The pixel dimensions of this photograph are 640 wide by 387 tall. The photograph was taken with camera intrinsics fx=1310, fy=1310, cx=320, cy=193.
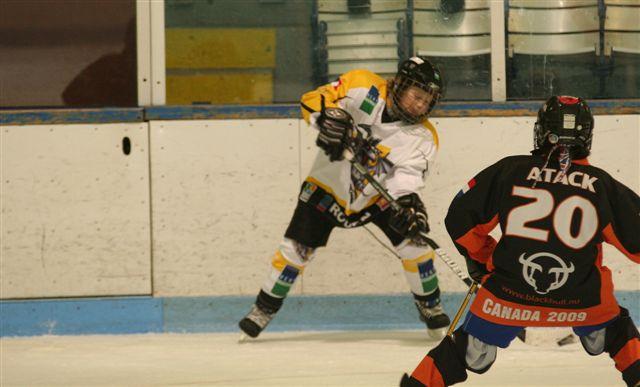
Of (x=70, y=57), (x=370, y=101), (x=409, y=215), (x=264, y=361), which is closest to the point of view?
(x=264, y=361)

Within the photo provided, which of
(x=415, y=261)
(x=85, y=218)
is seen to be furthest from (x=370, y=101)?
(x=85, y=218)

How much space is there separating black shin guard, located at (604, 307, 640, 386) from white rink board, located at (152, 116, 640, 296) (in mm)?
2301

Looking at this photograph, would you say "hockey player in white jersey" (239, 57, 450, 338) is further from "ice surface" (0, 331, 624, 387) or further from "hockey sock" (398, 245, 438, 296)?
"ice surface" (0, 331, 624, 387)

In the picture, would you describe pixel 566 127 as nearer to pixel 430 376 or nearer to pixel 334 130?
pixel 430 376

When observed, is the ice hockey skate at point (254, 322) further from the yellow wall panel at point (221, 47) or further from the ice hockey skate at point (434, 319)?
the yellow wall panel at point (221, 47)

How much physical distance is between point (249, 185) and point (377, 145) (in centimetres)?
69

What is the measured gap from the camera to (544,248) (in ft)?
10.3

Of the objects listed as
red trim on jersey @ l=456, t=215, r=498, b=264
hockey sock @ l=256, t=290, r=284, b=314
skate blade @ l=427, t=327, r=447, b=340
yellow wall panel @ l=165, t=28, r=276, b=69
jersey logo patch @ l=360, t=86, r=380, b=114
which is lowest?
skate blade @ l=427, t=327, r=447, b=340

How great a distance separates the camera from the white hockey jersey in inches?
196

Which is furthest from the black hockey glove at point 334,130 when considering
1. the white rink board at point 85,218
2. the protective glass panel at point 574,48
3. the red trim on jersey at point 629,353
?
the red trim on jersey at point 629,353

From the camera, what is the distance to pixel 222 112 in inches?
218

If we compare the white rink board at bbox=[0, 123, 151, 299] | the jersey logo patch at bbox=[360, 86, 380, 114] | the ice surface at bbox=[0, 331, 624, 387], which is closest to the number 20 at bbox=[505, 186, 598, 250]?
the ice surface at bbox=[0, 331, 624, 387]

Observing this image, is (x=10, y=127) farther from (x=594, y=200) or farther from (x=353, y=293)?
(x=594, y=200)

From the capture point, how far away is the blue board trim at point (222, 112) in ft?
18.0
